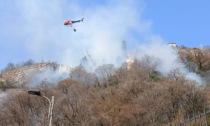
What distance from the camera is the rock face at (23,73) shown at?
316 feet

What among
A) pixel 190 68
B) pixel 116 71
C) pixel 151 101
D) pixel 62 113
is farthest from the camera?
pixel 190 68

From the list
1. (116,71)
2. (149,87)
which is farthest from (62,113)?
(116,71)

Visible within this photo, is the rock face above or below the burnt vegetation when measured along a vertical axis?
above

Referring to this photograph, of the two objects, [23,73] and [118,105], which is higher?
[23,73]

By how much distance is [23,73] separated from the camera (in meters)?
103

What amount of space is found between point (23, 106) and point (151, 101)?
15884mm

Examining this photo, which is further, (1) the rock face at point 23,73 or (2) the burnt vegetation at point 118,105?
(1) the rock face at point 23,73

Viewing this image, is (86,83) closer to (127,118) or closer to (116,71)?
(116,71)

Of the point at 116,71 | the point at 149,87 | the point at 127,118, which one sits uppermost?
the point at 116,71

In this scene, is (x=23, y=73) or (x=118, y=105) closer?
(x=118, y=105)

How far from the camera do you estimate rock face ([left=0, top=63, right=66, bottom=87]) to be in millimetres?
96200

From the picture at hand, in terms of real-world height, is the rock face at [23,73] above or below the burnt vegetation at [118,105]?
above

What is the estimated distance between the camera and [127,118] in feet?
162

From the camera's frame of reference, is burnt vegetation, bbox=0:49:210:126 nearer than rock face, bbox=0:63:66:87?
Yes
